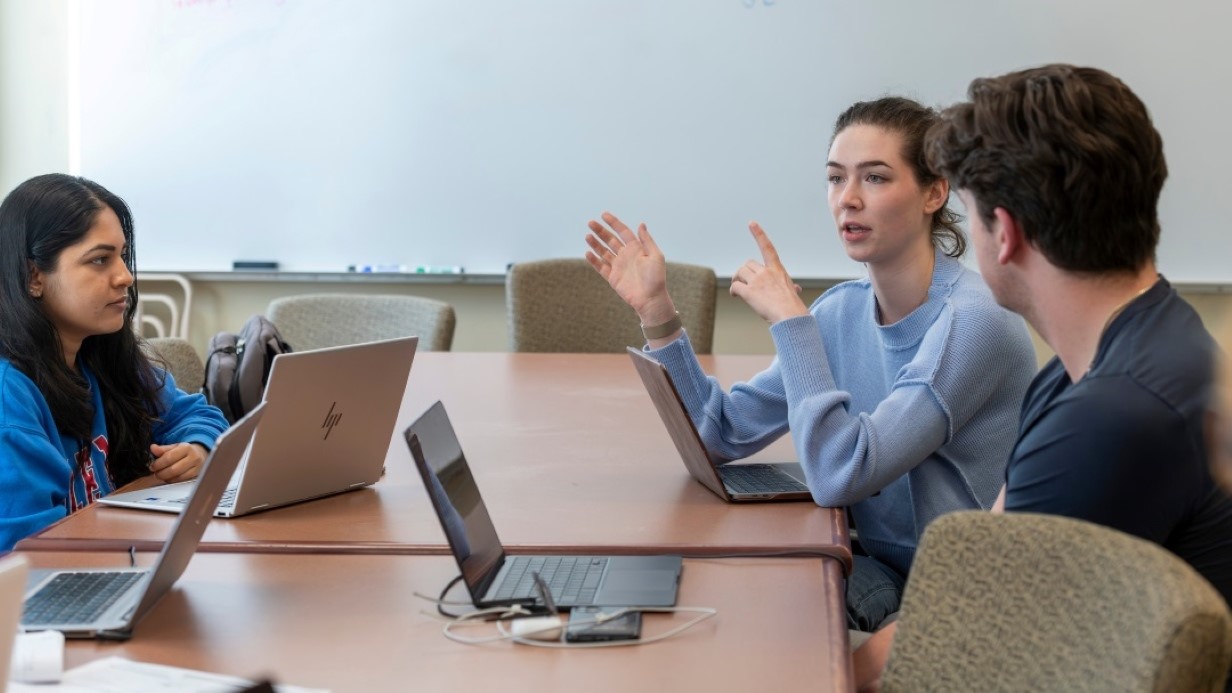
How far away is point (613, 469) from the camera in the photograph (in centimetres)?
198

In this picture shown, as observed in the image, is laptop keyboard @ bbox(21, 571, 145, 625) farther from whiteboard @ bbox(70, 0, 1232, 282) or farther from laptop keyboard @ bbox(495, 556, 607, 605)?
whiteboard @ bbox(70, 0, 1232, 282)

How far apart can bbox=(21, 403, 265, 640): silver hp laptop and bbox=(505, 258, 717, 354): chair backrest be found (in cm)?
199

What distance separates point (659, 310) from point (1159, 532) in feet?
3.16

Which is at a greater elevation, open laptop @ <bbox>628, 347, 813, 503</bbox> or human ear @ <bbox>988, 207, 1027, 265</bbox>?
human ear @ <bbox>988, 207, 1027, 265</bbox>

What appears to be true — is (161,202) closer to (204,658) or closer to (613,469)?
(613,469)

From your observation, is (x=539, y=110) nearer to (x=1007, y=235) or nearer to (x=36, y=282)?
(x=36, y=282)

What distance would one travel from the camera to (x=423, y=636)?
1277mm

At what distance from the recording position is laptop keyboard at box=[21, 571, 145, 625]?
130cm

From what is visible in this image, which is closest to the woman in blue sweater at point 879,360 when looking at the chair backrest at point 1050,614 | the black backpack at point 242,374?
the chair backrest at point 1050,614

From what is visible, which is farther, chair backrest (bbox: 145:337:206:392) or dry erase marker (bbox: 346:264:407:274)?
dry erase marker (bbox: 346:264:407:274)

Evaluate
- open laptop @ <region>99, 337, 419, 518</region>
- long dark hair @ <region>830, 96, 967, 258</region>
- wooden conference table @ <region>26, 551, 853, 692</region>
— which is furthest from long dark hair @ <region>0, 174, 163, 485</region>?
long dark hair @ <region>830, 96, 967, 258</region>

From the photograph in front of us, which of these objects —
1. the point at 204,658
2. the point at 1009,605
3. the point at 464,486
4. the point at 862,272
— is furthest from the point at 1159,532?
the point at 862,272

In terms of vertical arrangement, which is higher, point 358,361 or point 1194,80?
point 1194,80

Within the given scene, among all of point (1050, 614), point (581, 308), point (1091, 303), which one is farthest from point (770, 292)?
point (581, 308)
